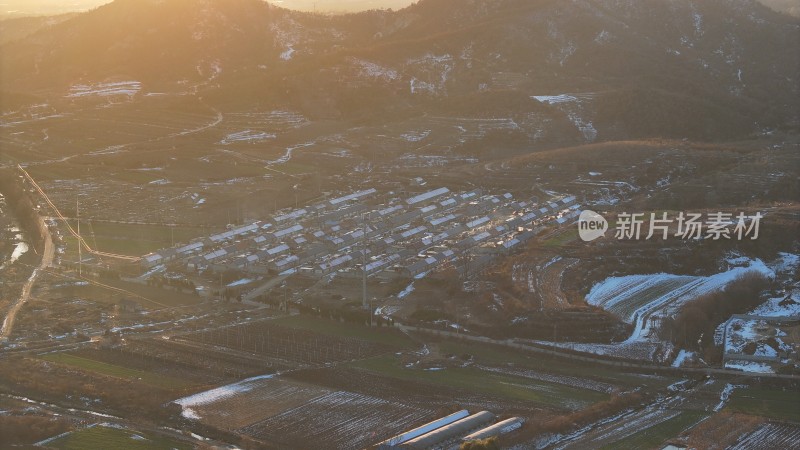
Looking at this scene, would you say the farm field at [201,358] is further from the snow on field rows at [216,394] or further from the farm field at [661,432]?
the farm field at [661,432]

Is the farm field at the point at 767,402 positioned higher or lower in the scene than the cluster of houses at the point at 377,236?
lower

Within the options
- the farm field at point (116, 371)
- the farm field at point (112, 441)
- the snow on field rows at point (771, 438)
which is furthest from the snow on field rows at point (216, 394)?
the snow on field rows at point (771, 438)

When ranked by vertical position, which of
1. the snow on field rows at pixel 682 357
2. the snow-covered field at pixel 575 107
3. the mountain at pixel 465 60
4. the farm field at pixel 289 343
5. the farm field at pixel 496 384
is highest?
the mountain at pixel 465 60

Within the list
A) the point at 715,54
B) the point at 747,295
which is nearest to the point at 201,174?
the point at 747,295

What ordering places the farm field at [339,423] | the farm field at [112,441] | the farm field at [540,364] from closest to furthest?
the farm field at [112,441] < the farm field at [339,423] < the farm field at [540,364]

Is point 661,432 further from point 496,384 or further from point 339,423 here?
point 339,423

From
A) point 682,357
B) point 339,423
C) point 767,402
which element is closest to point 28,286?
point 339,423
